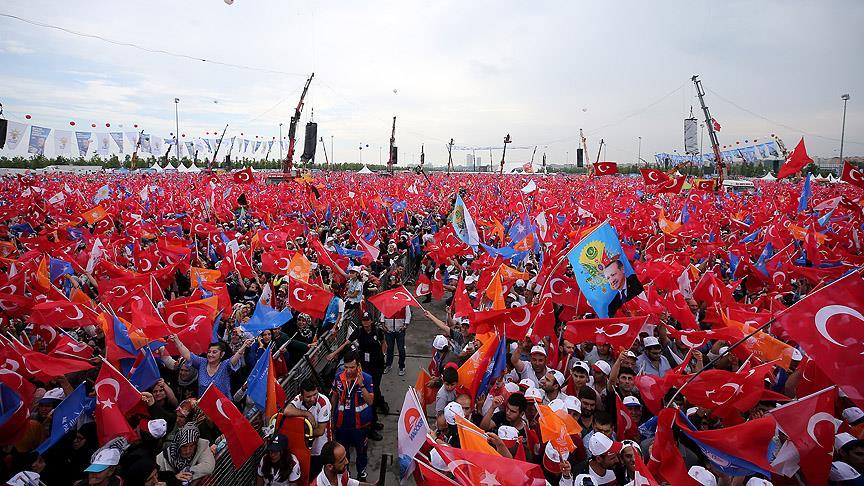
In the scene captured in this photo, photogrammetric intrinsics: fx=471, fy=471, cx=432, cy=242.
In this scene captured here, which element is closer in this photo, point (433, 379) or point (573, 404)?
point (573, 404)

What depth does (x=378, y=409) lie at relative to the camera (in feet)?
22.2

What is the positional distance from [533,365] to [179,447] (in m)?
3.66

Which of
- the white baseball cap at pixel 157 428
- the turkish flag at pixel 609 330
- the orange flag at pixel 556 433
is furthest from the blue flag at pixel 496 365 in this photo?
the white baseball cap at pixel 157 428

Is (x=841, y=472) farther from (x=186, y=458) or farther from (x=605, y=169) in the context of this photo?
(x=605, y=169)

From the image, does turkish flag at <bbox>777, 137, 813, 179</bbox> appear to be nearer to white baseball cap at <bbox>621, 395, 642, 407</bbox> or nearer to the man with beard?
white baseball cap at <bbox>621, 395, 642, 407</bbox>

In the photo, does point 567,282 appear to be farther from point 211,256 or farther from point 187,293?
point 211,256

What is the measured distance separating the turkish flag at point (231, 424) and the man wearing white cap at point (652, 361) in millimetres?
4264

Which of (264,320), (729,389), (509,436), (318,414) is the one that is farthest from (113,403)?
(729,389)

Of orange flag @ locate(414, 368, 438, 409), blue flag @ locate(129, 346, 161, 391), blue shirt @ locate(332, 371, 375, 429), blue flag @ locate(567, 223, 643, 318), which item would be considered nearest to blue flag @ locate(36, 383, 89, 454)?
blue flag @ locate(129, 346, 161, 391)

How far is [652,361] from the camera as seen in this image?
5688 millimetres

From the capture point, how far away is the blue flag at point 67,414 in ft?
13.6

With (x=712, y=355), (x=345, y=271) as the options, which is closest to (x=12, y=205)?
(x=345, y=271)

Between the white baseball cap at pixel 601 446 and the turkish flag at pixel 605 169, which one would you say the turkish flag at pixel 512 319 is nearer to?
the white baseball cap at pixel 601 446

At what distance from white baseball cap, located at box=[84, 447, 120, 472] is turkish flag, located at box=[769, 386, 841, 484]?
16.4ft
